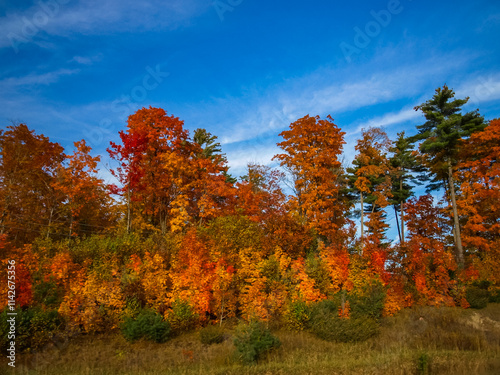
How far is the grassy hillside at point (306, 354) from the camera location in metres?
10.0

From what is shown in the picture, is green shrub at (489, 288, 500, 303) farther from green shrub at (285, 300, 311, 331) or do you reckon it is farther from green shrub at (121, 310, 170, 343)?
green shrub at (121, 310, 170, 343)

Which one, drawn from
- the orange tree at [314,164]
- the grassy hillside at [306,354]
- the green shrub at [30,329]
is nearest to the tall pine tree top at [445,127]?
the orange tree at [314,164]

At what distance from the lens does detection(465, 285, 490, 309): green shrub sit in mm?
19812

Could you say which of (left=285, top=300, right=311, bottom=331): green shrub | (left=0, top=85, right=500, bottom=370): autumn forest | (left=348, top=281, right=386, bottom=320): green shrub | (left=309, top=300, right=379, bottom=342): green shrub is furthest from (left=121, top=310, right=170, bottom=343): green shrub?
(left=348, top=281, right=386, bottom=320): green shrub

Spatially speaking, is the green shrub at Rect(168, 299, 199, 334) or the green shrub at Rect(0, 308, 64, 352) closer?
the green shrub at Rect(0, 308, 64, 352)

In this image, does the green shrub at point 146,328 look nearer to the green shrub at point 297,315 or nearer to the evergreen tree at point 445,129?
the green shrub at point 297,315

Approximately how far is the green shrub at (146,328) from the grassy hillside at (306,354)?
31 cm

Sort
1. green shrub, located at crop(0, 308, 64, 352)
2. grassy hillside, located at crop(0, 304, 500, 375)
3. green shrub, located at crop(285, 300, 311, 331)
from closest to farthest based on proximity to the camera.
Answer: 1. grassy hillside, located at crop(0, 304, 500, 375)
2. green shrub, located at crop(0, 308, 64, 352)
3. green shrub, located at crop(285, 300, 311, 331)

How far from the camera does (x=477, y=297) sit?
66.4 feet

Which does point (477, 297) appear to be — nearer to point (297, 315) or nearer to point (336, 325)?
point (336, 325)

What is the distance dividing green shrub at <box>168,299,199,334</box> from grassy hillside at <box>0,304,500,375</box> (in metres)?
0.46

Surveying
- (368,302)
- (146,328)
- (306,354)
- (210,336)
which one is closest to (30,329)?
(146,328)

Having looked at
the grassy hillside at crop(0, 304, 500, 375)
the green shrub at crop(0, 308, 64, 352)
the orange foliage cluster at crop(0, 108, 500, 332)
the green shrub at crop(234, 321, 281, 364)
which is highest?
the orange foliage cluster at crop(0, 108, 500, 332)

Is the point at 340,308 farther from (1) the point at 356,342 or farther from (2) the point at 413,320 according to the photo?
(2) the point at 413,320
